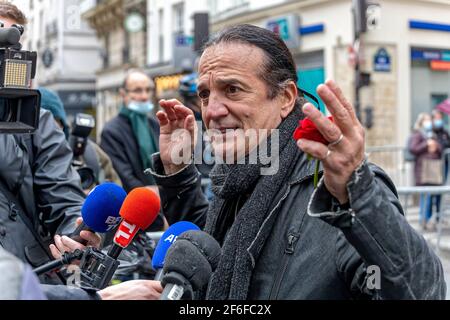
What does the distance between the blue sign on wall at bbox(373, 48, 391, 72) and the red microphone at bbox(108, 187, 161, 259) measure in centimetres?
1410

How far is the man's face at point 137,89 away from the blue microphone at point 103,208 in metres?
4.13

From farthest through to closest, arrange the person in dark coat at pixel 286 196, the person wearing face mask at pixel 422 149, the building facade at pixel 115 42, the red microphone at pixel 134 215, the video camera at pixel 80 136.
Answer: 1. the building facade at pixel 115 42
2. the person wearing face mask at pixel 422 149
3. the video camera at pixel 80 136
4. the red microphone at pixel 134 215
5. the person in dark coat at pixel 286 196

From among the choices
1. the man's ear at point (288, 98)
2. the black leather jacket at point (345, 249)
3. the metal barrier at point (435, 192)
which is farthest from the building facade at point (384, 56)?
the black leather jacket at point (345, 249)

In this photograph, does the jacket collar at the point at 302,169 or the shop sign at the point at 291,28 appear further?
the shop sign at the point at 291,28

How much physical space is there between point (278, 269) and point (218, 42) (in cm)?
79

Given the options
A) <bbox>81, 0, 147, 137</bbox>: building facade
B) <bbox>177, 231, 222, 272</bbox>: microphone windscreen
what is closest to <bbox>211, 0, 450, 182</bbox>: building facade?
<bbox>81, 0, 147, 137</bbox>: building facade

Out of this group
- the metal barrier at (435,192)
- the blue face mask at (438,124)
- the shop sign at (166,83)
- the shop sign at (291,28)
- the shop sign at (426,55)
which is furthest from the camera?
the shop sign at (166,83)

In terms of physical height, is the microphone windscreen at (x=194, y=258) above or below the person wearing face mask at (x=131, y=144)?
below

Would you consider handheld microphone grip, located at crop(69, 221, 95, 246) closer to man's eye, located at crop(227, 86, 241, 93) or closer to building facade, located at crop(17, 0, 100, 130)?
man's eye, located at crop(227, 86, 241, 93)

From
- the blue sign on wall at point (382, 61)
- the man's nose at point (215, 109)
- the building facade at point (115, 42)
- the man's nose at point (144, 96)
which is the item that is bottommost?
the man's nose at point (215, 109)

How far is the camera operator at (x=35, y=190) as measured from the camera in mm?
2895

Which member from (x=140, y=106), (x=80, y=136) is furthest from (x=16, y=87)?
(x=140, y=106)

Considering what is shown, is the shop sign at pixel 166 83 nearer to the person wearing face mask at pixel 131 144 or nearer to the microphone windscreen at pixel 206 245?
the person wearing face mask at pixel 131 144

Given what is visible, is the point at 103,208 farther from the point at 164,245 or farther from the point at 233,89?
the point at 233,89
